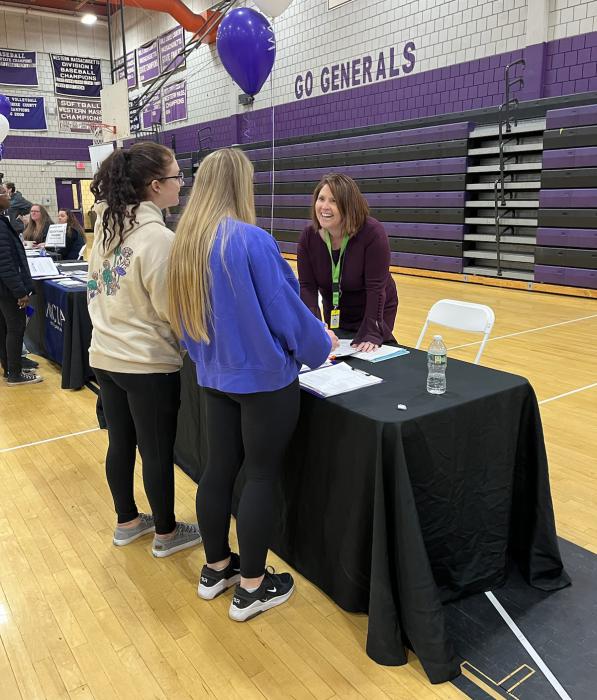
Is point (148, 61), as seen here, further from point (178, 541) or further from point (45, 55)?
point (178, 541)

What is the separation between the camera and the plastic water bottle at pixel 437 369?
183 centimetres

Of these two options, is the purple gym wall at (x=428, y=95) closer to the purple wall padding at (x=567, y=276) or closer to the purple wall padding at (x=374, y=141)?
the purple wall padding at (x=374, y=141)

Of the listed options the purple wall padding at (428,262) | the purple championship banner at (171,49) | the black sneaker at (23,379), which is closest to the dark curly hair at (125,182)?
the black sneaker at (23,379)

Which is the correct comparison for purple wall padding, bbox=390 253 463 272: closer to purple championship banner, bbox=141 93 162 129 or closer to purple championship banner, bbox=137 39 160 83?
purple championship banner, bbox=141 93 162 129

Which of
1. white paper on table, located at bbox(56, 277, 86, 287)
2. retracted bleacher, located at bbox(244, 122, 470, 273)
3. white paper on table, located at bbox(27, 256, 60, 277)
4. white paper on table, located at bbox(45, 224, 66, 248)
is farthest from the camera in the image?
retracted bleacher, located at bbox(244, 122, 470, 273)

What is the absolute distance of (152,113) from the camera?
15711 mm

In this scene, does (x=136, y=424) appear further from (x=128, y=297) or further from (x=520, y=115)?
(x=520, y=115)

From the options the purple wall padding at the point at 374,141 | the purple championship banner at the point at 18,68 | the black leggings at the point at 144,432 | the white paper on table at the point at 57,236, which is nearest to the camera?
the black leggings at the point at 144,432

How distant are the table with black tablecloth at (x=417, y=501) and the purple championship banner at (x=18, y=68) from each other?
56.9 ft

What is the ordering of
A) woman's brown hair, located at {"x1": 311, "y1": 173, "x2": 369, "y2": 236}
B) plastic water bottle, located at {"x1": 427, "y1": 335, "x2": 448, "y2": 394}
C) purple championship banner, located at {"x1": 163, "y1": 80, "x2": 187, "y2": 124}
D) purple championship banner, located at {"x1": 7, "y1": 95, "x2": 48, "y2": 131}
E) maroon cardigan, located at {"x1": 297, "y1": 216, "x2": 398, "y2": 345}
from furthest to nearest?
purple championship banner, located at {"x1": 7, "y1": 95, "x2": 48, "y2": 131} < purple championship banner, located at {"x1": 163, "y1": 80, "x2": 187, "y2": 124} < maroon cardigan, located at {"x1": 297, "y1": 216, "x2": 398, "y2": 345} < woman's brown hair, located at {"x1": 311, "y1": 173, "x2": 369, "y2": 236} < plastic water bottle, located at {"x1": 427, "y1": 335, "x2": 448, "y2": 394}

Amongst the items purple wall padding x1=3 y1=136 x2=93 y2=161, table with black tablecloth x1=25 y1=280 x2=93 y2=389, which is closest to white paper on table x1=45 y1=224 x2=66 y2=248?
table with black tablecloth x1=25 y1=280 x2=93 y2=389

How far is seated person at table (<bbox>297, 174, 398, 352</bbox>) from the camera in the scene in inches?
93.8

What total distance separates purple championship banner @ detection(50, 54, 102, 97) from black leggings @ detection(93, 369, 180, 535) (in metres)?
17.2

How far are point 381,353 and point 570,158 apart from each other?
19.2 ft
